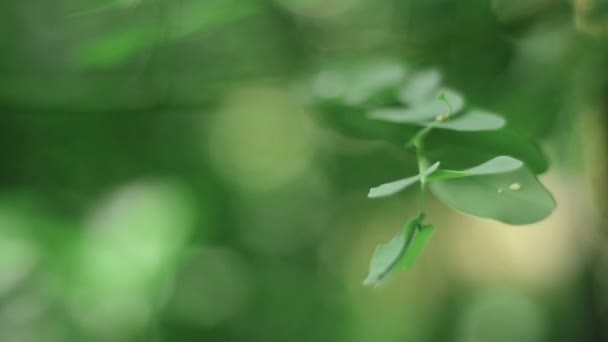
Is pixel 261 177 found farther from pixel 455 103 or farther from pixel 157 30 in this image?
pixel 455 103

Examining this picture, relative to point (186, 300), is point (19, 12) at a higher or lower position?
higher

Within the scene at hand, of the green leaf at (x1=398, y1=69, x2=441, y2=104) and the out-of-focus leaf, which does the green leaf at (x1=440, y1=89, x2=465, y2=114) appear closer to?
the green leaf at (x1=398, y1=69, x2=441, y2=104)

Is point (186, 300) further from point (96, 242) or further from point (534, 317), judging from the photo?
point (534, 317)

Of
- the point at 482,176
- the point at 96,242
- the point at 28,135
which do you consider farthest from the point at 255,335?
the point at 482,176

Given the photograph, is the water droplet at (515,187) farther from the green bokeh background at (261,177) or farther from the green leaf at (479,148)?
the green bokeh background at (261,177)

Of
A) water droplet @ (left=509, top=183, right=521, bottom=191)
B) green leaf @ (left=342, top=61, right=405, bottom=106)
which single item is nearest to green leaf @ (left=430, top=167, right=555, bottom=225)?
water droplet @ (left=509, top=183, right=521, bottom=191)

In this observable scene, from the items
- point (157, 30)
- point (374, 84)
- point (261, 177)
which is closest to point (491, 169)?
point (374, 84)

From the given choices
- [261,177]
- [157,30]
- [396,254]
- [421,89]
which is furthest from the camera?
[261,177]
